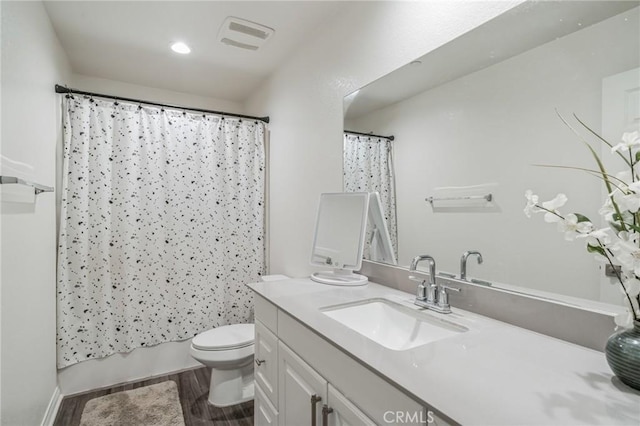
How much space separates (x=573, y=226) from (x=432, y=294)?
63 centimetres

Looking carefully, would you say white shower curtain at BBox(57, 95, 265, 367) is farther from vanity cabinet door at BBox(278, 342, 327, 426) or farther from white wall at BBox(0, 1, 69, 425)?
vanity cabinet door at BBox(278, 342, 327, 426)

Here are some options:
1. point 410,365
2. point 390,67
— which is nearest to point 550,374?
point 410,365

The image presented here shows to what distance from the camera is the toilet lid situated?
2.04 metres

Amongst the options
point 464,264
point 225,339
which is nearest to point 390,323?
point 464,264

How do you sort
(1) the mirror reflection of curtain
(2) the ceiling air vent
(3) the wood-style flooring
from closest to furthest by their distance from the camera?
(1) the mirror reflection of curtain
(3) the wood-style flooring
(2) the ceiling air vent

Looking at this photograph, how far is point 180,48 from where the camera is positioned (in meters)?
2.38

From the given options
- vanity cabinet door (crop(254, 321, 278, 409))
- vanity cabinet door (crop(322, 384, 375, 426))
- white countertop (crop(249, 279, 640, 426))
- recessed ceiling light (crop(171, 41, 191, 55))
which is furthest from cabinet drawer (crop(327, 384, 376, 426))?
recessed ceiling light (crop(171, 41, 191, 55))

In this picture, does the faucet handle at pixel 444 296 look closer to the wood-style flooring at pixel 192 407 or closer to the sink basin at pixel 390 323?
the sink basin at pixel 390 323

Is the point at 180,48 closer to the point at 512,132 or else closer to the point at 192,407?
the point at 512,132

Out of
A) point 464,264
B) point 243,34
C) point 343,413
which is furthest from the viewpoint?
point 243,34

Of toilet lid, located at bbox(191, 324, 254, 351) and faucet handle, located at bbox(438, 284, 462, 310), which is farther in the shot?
toilet lid, located at bbox(191, 324, 254, 351)

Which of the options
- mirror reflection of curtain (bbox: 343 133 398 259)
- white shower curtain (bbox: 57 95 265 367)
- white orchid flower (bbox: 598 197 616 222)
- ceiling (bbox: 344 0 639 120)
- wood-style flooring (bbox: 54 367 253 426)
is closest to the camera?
white orchid flower (bbox: 598 197 616 222)

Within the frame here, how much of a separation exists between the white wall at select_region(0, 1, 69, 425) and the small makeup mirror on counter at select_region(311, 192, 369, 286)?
53.6 inches

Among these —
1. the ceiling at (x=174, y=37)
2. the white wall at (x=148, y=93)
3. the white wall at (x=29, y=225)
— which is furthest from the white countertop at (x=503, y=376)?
the white wall at (x=148, y=93)
